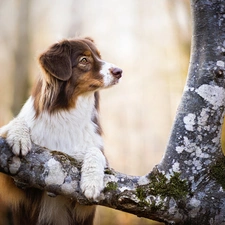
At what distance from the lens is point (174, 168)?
8.66 ft

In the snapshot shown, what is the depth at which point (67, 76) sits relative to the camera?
11.6 feet

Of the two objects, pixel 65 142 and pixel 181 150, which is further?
pixel 65 142

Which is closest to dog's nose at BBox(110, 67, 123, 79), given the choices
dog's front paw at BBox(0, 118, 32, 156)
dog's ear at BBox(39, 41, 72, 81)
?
dog's ear at BBox(39, 41, 72, 81)

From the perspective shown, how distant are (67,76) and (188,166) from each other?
4.41 feet

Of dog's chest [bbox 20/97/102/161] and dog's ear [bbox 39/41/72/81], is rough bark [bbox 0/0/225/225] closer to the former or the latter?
dog's chest [bbox 20/97/102/161]

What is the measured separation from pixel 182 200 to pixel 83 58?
1569mm

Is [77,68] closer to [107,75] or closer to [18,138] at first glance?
[107,75]

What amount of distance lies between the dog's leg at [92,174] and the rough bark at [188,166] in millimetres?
47

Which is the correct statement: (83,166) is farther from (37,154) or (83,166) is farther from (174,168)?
(174,168)

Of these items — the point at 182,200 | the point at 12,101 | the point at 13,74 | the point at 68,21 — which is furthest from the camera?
the point at 68,21

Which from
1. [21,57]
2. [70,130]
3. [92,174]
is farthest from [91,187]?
[21,57]

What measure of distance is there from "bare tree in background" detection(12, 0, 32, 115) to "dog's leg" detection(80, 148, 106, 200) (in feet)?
14.1

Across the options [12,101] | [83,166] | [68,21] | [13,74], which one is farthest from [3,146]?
[68,21]

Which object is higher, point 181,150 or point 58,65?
point 58,65
